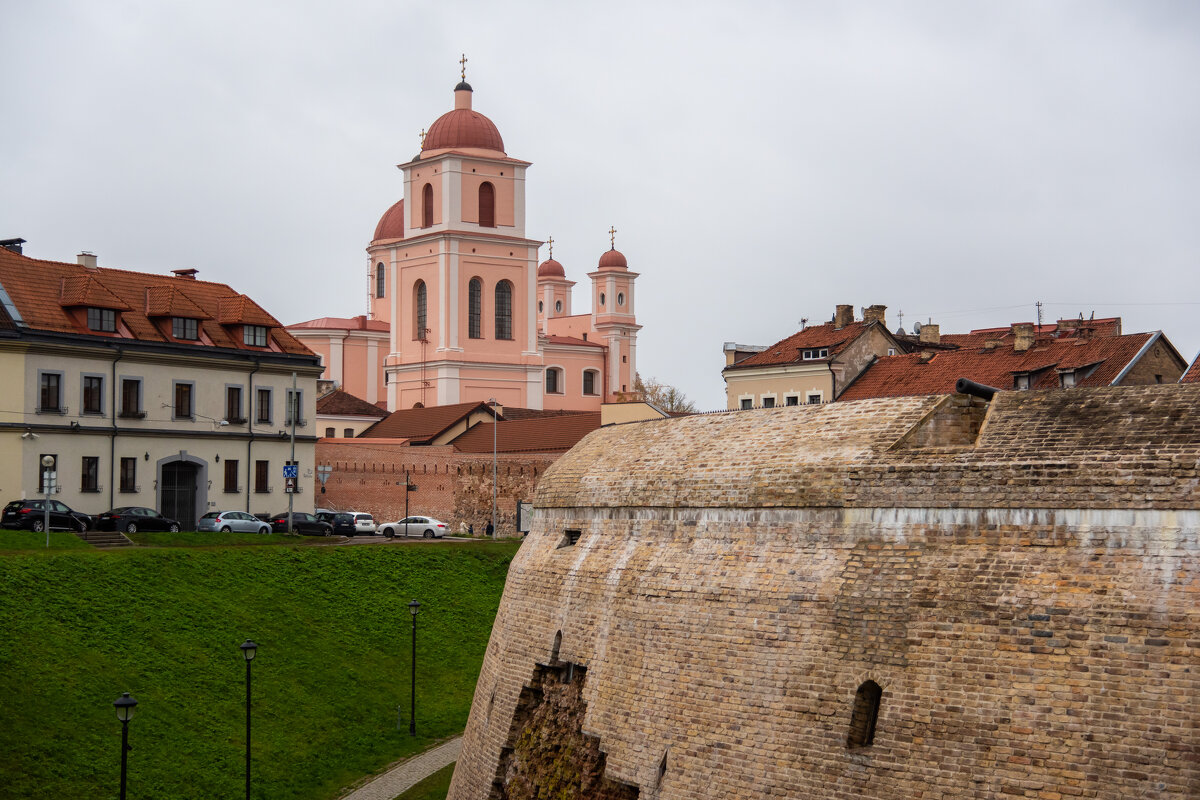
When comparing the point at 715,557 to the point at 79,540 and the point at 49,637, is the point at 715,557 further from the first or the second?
the point at 79,540

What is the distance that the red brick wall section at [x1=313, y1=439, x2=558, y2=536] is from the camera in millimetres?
61875

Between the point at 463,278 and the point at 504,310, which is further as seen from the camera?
the point at 504,310

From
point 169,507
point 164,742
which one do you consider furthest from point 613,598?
point 169,507

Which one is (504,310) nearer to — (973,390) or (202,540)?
(202,540)

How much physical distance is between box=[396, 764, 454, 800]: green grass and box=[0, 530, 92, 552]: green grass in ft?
45.7

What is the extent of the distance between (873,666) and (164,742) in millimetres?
17562

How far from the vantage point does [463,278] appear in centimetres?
8856

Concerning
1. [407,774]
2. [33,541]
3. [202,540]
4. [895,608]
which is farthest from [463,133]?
[895,608]

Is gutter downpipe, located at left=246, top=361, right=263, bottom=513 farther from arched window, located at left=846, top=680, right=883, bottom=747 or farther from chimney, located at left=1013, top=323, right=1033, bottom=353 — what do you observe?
arched window, located at left=846, top=680, right=883, bottom=747

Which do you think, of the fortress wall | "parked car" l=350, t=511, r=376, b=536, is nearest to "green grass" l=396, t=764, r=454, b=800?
the fortress wall

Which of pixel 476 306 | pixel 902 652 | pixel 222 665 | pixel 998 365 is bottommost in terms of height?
pixel 222 665

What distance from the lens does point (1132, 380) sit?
38.7m

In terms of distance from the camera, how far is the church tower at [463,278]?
Result: 8806cm

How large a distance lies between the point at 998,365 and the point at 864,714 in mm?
31574
